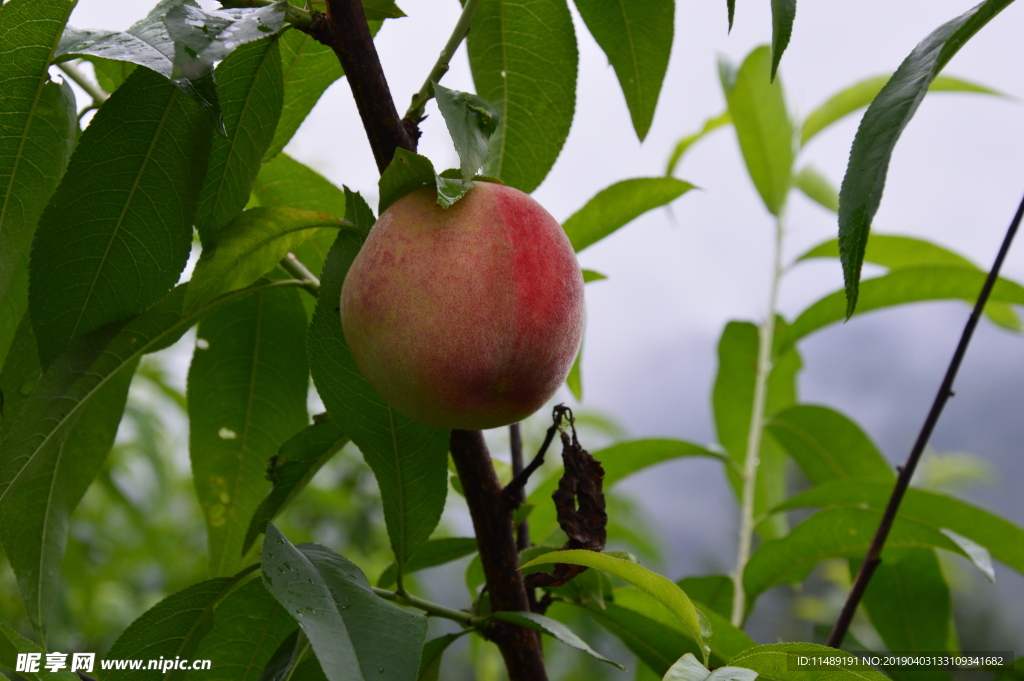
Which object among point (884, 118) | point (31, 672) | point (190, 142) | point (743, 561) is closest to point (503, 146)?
point (190, 142)

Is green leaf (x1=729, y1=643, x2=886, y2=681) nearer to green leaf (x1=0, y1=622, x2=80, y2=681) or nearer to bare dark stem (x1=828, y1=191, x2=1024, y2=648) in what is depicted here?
bare dark stem (x1=828, y1=191, x2=1024, y2=648)

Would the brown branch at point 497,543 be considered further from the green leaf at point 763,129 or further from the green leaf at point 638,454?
the green leaf at point 763,129

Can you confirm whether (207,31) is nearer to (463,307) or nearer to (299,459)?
(463,307)

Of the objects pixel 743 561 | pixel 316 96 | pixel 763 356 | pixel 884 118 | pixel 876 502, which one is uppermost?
pixel 316 96

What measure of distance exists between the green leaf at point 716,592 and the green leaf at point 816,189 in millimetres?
739

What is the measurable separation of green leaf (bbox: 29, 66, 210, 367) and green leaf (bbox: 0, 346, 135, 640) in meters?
0.03

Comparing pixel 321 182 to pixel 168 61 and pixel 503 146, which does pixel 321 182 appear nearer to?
pixel 503 146

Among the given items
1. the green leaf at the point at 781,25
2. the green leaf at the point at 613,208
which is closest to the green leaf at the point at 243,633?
the green leaf at the point at 613,208

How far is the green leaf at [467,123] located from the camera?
52 cm

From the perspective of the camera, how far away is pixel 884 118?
0.45 meters

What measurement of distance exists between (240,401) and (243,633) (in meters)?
0.23

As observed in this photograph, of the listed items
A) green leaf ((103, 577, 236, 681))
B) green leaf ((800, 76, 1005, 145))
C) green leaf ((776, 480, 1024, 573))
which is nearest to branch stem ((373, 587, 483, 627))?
green leaf ((103, 577, 236, 681))

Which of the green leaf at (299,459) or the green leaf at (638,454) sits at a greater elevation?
the green leaf at (299,459)

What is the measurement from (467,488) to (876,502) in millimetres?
560
